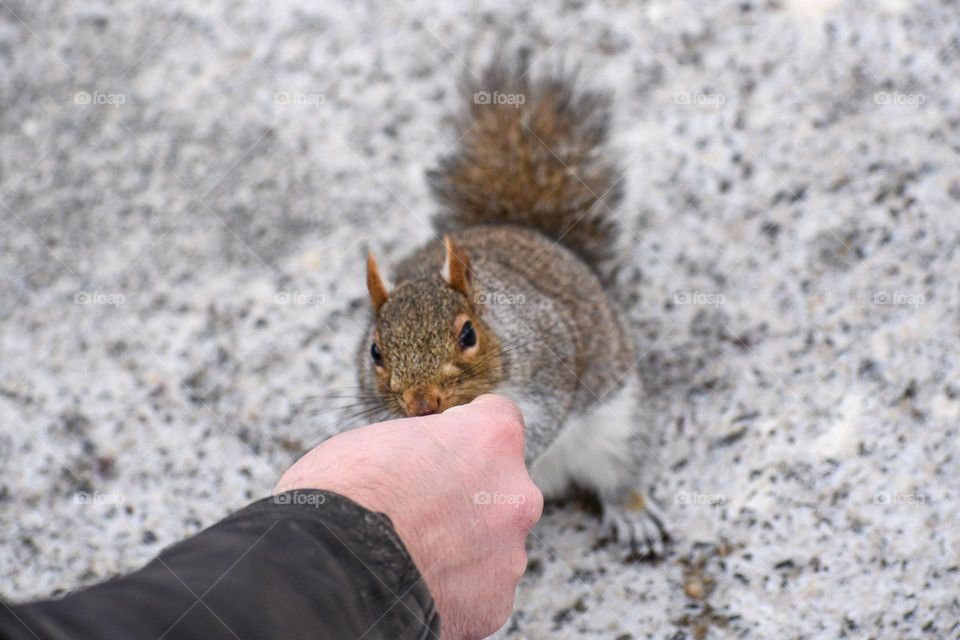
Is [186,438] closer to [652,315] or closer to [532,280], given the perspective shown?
[532,280]

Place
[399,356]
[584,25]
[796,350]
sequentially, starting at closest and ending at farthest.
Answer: [399,356] < [796,350] < [584,25]

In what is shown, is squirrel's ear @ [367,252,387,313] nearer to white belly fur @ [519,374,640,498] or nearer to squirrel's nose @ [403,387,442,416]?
squirrel's nose @ [403,387,442,416]

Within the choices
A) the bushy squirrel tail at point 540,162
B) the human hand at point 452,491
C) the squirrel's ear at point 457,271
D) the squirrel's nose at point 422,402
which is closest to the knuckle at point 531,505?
the human hand at point 452,491

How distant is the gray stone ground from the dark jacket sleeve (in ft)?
2.62

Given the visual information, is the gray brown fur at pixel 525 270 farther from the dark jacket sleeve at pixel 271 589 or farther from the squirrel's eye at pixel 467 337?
the dark jacket sleeve at pixel 271 589

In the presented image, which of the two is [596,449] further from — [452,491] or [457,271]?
[452,491]

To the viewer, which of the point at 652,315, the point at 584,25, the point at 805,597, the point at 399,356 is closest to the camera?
the point at 399,356

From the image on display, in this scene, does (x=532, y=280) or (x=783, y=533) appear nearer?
(x=783, y=533)

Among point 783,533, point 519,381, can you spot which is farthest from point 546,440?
point 783,533

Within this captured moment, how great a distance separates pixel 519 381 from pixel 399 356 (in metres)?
0.28

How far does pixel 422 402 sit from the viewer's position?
1450mm

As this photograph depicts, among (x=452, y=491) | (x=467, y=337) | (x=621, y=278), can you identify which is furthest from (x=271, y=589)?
(x=621, y=278)

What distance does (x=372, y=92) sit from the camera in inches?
89.7

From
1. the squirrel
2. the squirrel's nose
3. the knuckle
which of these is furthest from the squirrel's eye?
the knuckle
